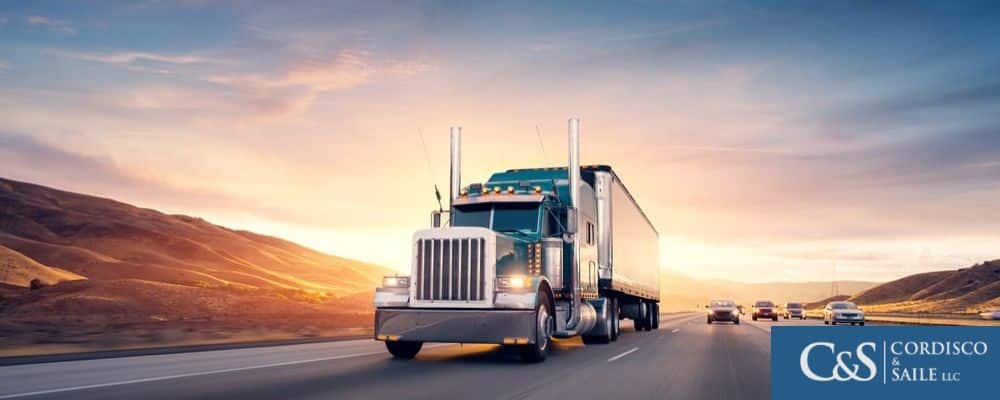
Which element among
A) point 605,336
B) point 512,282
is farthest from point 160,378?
point 605,336

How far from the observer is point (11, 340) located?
73.3ft

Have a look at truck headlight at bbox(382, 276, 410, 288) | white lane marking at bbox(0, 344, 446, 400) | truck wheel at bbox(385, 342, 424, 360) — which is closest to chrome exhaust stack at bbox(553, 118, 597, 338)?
truck wheel at bbox(385, 342, 424, 360)

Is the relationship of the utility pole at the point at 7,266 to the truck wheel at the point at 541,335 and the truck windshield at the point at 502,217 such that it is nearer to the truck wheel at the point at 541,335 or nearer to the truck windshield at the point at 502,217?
the truck windshield at the point at 502,217

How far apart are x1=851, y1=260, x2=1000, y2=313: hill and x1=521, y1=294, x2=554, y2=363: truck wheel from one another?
131m

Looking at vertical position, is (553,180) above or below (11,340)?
above

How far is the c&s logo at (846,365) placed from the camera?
655 centimetres

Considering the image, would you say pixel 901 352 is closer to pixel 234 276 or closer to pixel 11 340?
pixel 11 340

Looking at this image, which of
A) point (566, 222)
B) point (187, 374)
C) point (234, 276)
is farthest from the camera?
point (234, 276)

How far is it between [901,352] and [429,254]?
10114mm

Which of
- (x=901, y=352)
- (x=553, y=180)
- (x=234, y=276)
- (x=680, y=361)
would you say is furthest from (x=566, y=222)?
(x=234, y=276)

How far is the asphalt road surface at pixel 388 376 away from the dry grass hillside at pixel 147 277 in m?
8.07

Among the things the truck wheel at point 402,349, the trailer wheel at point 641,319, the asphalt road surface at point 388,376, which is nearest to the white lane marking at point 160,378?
the asphalt road surface at point 388,376

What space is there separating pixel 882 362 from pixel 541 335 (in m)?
9.37

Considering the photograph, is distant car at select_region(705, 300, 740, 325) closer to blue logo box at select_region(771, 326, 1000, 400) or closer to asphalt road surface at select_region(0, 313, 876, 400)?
asphalt road surface at select_region(0, 313, 876, 400)
